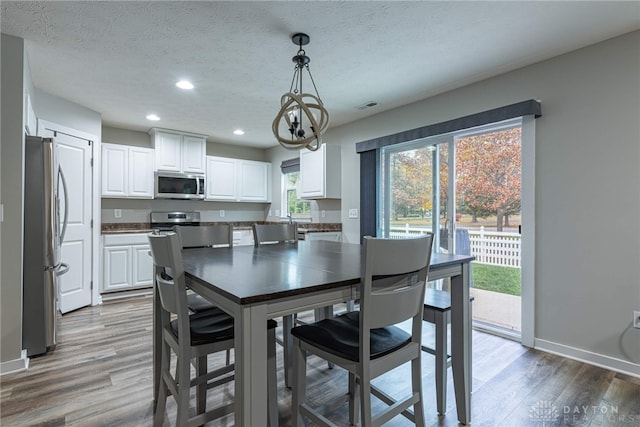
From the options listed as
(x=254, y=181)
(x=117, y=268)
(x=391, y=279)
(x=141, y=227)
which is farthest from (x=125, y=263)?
(x=391, y=279)

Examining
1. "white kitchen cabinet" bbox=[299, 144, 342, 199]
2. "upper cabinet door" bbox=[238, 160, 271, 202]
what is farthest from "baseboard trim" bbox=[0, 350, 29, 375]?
"upper cabinet door" bbox=[238, 160, 271, 202]

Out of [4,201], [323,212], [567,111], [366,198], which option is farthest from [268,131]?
[567,111]

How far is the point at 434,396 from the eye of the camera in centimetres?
193

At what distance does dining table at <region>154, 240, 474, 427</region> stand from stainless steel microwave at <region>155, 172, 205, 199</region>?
124 inches

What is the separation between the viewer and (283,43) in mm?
2320

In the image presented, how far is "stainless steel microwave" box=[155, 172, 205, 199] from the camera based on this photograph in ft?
15.2

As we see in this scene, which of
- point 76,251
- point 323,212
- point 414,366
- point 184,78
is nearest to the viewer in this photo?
point 414,366

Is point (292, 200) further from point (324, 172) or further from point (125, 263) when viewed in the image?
point (125, 263)

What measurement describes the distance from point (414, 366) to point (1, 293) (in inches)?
107

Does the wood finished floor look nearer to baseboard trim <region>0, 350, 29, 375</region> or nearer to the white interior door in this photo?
baseboard trim <region>0, 350, 29, 375</region>

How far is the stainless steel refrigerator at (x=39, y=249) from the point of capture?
7.95 feet

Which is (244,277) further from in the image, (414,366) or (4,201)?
(4,201)

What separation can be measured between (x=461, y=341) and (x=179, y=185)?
4.34 m

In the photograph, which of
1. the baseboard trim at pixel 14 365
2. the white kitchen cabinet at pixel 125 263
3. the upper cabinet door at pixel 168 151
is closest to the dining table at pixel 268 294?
the baseboard trim at pixel 14 365
